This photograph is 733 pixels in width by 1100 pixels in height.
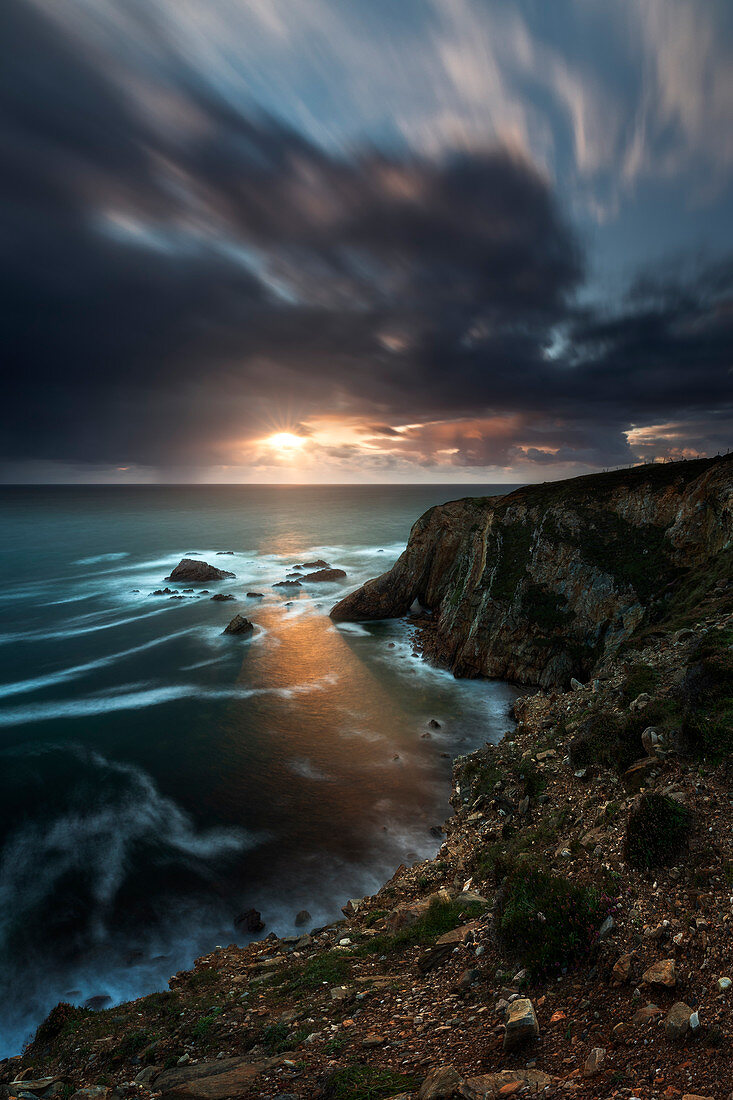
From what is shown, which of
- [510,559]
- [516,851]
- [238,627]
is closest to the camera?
[516,851]

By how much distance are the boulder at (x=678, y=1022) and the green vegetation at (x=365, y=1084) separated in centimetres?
316

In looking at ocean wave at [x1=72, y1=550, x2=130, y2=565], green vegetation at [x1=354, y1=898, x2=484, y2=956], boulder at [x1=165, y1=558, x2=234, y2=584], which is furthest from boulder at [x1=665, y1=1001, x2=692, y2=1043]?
ocean wave at [x1=72, y1=550, x2=130, y2=565]

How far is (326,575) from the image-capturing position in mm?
69375

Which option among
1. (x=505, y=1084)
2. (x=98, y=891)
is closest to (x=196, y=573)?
(x=98, y=891)

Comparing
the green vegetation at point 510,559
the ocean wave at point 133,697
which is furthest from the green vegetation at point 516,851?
the ocean wave at point 133,697

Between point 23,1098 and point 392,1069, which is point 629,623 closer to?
point 392,1069

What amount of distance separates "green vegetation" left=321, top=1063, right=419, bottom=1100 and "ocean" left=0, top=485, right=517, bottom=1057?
11.5 meters

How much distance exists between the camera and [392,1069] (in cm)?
608

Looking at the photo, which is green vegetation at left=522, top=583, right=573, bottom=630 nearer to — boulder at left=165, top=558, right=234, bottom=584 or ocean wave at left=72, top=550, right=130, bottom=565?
boulder at left=165, top=558, right=234, bottom=584

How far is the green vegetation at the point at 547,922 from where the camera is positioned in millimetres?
7027

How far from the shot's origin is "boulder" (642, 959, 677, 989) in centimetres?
582

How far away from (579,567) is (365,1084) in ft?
97.6

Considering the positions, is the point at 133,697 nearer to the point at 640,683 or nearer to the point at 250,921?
the point at 250,921

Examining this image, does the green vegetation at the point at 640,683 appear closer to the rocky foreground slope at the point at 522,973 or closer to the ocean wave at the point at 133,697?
the rocky foreground slope at the point at 522,973
